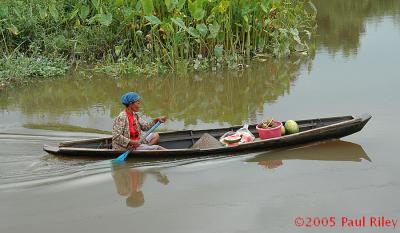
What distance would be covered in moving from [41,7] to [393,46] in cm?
744

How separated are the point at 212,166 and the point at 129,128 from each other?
3.50 feet

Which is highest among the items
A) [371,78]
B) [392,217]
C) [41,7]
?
[41,7]

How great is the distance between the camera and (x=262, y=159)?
20.9ft

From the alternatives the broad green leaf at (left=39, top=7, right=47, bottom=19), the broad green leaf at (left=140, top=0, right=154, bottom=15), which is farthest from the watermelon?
the broad green leaf at (left=39, top=7, right=47, bottom=19)

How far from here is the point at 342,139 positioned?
692 cm

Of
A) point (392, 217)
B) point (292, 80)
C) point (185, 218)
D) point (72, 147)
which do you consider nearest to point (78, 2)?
point (292, 80)

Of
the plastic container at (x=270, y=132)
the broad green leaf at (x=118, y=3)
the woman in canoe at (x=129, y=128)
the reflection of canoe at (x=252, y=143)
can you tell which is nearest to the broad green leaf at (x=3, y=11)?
the broad green leaf at (x=118, y=3)

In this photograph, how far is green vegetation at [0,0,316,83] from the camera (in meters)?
10.3

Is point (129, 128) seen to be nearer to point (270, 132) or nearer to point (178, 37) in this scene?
point (270, 132)

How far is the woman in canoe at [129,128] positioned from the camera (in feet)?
20.7

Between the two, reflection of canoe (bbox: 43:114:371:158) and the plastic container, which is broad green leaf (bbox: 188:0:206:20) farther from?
the plastic container

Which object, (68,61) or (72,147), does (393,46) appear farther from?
(72,147)

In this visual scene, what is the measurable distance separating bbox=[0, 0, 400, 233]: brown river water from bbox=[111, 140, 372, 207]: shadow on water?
0.02 metres

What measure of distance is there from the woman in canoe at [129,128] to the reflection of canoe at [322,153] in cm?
126
